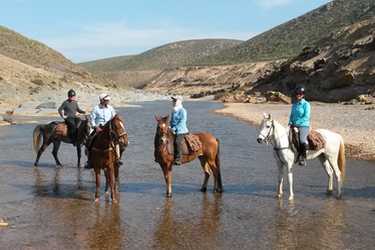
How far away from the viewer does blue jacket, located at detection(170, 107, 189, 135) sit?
12.6 m

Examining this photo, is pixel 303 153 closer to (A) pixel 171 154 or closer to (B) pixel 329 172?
(B) pixel 329 172

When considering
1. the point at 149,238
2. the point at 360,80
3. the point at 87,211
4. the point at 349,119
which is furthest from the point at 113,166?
the point at 360,80

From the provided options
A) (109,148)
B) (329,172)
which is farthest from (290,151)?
(109,148)

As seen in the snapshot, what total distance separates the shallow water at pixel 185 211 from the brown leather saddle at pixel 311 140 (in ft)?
3.77

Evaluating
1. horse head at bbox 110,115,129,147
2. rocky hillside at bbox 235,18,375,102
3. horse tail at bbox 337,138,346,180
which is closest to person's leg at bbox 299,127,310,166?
horse tail at bbox 337,138,346,180

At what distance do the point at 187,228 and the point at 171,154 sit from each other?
2.96 m

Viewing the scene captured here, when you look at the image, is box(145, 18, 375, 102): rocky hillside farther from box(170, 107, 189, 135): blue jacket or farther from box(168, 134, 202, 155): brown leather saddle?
box(170, 107, 189, 135): blue jacket

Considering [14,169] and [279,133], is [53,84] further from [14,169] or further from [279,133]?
[279,133]

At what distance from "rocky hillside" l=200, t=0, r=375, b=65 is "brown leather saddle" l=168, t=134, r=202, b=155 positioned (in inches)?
4551

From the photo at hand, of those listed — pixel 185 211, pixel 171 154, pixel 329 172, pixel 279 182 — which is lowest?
pixel 185 211

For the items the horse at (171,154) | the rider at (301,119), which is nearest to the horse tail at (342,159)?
the rider at (301,119)

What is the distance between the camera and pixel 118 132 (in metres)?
11.6

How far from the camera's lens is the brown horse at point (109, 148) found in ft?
38.2

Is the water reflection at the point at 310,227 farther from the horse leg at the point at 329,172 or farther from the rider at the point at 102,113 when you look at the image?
the rider at the point at 102,113
